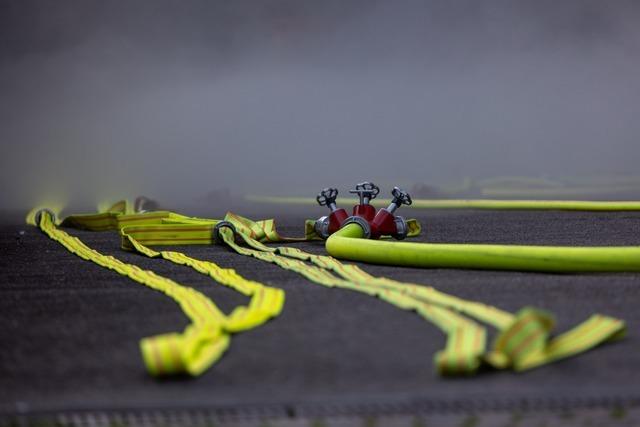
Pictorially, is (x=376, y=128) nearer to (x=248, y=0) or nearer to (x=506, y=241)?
(x=248, y=0)

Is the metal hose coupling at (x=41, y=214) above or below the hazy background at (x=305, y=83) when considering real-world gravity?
below

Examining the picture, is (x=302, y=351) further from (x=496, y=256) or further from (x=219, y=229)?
(x=219, y=229)

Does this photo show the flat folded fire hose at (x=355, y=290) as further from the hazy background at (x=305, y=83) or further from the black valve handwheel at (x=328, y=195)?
the hazy background at (x=305, y=83)

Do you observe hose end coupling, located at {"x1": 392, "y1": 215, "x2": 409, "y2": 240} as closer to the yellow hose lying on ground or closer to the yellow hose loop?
the yellow hose loop

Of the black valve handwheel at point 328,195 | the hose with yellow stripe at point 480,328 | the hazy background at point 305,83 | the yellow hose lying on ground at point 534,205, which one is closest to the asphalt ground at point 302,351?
the hose with yellow stripe at point 480,328

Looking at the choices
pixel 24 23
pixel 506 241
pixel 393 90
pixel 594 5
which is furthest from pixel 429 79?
pixel 506 241

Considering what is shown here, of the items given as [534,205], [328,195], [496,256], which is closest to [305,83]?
[534,205]
